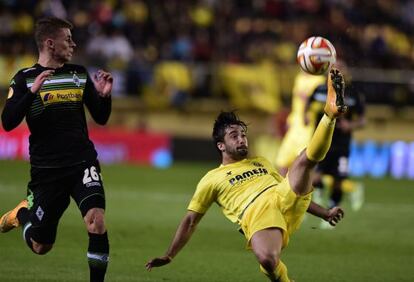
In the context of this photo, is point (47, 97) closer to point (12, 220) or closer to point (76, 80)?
point (76, 80)

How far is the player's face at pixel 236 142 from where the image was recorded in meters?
8.86

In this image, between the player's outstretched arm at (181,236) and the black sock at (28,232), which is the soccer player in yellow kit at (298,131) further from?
the black sock at (28,232)

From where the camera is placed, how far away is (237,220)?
8.74 metres

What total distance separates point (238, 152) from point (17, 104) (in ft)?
6.50

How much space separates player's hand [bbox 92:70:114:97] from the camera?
28.0 ft

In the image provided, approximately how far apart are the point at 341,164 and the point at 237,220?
597 centimetres

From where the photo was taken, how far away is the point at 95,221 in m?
8.17

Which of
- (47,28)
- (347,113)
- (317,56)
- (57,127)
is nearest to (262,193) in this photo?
(317,56)

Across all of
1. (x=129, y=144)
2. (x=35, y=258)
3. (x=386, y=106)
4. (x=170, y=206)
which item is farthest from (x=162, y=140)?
(x=35, y=258)

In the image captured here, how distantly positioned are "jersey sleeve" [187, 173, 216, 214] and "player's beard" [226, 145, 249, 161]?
0.35 meters

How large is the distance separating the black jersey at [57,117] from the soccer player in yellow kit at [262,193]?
105 cm

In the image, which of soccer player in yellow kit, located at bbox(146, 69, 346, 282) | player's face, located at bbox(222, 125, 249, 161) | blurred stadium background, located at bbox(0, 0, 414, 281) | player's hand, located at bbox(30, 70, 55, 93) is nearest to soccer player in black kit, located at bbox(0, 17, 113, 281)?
player's hand, located at bbox(30, 70, 55, 93)

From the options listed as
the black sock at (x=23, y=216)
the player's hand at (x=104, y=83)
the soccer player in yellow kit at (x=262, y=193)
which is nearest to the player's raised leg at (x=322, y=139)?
the soccer player in yellow kit at (x=262, y=193)

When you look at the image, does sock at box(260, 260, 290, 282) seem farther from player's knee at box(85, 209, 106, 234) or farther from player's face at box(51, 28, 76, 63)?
player's face at box(51, 28, 76, 63)
